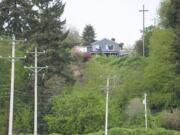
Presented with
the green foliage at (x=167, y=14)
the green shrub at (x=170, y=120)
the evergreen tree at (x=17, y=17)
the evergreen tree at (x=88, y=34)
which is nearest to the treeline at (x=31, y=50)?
the evergreen tree at (x=17, y=17)

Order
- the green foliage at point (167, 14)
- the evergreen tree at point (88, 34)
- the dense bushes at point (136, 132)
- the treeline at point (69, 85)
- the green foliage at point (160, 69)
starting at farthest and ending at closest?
1. the evergreen tree at point (88, 34)
2. the green foliage at point (167, 14)
3. the green foliage at point (160, 69)
4. the treeline at point (69, 85)
5. the dense bushes at point (136, 132)

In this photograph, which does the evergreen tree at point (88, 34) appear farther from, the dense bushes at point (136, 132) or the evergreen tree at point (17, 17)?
the dense bushes at point (136, 132)

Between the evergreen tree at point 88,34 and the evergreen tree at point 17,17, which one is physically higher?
the evergreen tree at point 88,34

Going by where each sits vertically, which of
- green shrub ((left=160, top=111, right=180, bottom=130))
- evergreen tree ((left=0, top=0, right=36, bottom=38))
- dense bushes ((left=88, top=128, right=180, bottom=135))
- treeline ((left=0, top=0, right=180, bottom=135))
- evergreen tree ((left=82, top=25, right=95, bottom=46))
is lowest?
dense bushes ((left=88, top=128, right=180, bottom=135))

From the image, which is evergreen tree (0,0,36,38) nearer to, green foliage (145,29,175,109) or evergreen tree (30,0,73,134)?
evergreen tree (30,0,73,134)

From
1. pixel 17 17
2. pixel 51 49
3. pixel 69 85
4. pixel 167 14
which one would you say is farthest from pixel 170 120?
pixel 17 17

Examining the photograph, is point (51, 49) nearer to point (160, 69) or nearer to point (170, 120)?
point (160, 69)

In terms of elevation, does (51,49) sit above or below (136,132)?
above

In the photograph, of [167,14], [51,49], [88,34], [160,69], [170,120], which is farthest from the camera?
[88,34]

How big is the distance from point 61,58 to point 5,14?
7722mm

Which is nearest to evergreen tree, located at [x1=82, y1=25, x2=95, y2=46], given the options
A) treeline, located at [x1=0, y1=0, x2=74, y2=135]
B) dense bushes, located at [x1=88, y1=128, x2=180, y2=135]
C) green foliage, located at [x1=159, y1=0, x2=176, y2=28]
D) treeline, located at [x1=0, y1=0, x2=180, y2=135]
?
green foliage, located at [x1=159, y1=0, x2=176, y2=28]

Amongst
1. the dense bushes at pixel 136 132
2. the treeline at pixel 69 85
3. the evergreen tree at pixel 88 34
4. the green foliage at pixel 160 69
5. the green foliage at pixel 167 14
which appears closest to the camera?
the dense bushes at pixel 136 132

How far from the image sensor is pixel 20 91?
210ft

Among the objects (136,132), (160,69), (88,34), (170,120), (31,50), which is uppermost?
(88,34)
